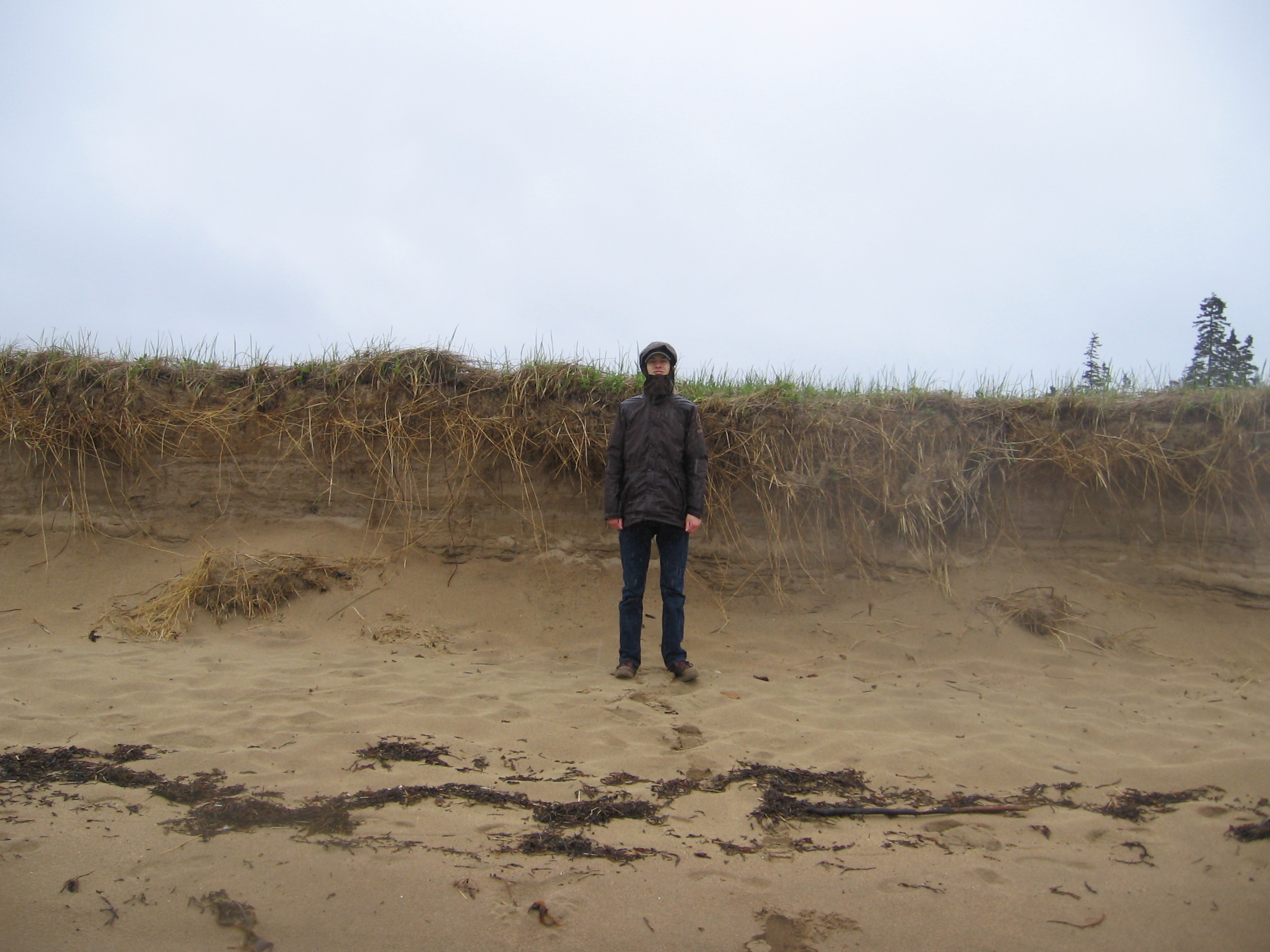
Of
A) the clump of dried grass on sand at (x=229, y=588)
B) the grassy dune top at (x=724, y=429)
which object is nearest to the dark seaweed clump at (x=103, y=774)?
the clump of dried grass on sand at (x=229, y=588)

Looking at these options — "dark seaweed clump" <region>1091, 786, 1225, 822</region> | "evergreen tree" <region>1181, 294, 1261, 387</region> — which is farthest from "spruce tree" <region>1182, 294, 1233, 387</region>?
"dark seaweed clump" <region>1091, 786, 1225, 822</region>

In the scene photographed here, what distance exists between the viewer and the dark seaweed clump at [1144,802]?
Answer: 8.38 feet

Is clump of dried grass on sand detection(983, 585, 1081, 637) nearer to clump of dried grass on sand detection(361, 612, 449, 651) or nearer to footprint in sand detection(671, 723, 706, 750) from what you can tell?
footprint in sand detection(671, 723, 706, 750)

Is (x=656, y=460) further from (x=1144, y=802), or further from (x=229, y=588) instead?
(x=229, y=588)

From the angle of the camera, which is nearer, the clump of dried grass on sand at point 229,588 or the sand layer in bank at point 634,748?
the sand layer in bank at point 634,748

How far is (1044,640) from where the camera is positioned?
15.5ft

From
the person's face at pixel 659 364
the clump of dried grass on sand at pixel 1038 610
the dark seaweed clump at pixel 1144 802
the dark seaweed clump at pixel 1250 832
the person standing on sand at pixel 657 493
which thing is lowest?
the dark seaweed clump at pixel 1144 802

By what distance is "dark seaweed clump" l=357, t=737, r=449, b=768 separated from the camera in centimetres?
276

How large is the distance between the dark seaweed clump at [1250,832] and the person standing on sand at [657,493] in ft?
7.40

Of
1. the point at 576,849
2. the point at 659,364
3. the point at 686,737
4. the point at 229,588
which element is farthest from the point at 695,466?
the point at 229,588

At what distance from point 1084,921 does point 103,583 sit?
18.9 ft

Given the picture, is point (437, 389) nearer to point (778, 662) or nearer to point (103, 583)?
point (103, 583)

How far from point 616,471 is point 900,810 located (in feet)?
7.37

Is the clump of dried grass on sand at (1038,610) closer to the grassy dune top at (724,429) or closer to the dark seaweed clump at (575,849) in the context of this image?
the grassy dune top at (724,429)
